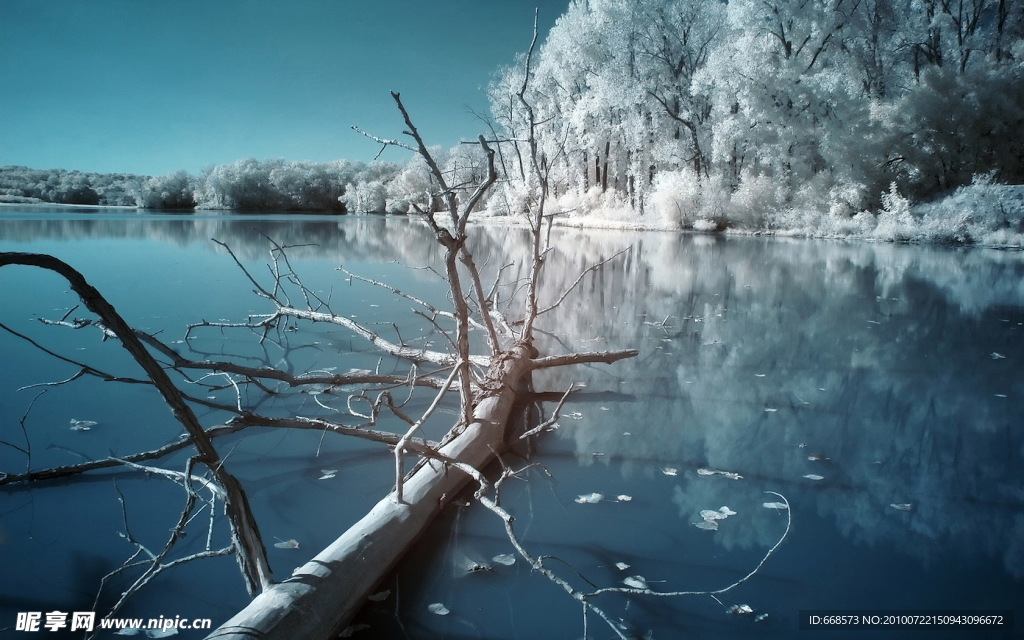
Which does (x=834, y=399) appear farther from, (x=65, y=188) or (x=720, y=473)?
(x=65, y=188)

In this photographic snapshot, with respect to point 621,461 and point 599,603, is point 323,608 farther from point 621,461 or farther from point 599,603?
point 621,461

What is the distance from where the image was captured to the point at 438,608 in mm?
2119

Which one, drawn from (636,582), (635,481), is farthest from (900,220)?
(636,582)

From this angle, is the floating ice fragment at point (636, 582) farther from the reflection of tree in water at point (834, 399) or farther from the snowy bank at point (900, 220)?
the snowy bank at point (900, 220)

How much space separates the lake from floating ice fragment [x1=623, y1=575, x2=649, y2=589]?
0.01m

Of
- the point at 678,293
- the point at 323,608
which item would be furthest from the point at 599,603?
the point at 678,293

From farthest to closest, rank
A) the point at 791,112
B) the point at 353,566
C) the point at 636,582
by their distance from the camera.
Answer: the point at 791,112, the point at 636,582, the point at 353,566

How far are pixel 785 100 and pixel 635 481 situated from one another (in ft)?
74.0

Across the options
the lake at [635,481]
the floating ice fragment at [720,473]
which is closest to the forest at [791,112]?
the lake at [635,481]

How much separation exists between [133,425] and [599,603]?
3033 mm

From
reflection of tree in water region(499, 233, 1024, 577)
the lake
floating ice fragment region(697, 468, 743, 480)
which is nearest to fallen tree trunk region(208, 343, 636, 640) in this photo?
the lake

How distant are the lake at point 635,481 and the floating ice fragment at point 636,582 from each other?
0.5 inches

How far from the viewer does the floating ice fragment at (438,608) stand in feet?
6.89

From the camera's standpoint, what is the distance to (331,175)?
4738cm
